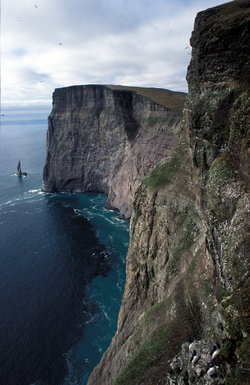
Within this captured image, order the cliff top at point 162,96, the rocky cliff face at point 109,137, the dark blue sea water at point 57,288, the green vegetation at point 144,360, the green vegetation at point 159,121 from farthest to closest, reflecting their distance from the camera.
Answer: the rocky cliff face at point 109,137, the cliff top at point 162,96, the green vegetation at point 159,121, the dark blue sea water at point 57,288, the green vegetation at point 144,360

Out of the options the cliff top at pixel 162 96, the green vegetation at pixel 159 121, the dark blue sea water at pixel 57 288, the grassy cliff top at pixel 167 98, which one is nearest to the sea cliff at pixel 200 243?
the dark blue sea water at pixel 57 288

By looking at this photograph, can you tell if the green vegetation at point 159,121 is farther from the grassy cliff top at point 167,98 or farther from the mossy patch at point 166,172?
the mossy patch at point 166,172

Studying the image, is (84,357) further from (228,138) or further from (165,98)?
(165,98)

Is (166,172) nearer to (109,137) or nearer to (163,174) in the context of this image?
(163,174)

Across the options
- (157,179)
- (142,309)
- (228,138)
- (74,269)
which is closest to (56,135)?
(74,269)

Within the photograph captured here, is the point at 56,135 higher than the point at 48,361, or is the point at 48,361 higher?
the point at 56,135

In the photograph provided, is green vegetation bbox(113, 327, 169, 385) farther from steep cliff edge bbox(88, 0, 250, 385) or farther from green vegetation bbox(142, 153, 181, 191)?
green vegetation bbox(142, 153, 181, 191)

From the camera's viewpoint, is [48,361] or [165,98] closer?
[48,361]
